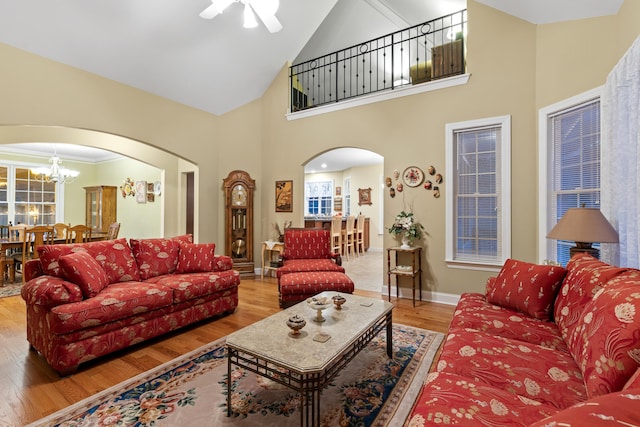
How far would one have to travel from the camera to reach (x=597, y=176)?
2.87 metres

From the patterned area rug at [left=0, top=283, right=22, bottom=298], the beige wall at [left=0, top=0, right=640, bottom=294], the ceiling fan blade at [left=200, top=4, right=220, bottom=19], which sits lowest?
the patterned area rug at [left=0, top=283, right=22, bottom=298]

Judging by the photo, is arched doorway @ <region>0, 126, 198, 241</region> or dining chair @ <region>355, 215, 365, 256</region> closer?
arched doorway @ <region>0, 126, 198, 241</region>

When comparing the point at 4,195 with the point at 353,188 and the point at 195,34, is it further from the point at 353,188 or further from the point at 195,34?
the point at 353,188

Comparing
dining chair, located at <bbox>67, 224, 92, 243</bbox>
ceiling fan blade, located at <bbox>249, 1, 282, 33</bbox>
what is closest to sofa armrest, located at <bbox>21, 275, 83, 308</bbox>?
ceiling fan blade, located at <bbox>249, 1, 282, 33</bbox>

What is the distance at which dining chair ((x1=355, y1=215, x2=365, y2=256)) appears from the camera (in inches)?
327

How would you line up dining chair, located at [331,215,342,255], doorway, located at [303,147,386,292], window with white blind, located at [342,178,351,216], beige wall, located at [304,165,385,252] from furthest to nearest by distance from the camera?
window with white blind, located at [342,178,351,216], beige wall, located at [304,165,385,252], doorway, located at [303,147,386,292], dining chair, located at [331,215,342,255]

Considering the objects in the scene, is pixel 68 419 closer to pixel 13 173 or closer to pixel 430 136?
pixel 430 136

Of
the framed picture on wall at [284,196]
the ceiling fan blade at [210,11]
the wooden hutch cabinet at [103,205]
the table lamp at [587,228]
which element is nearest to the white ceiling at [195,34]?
the ceiling fan blade at [210,11]

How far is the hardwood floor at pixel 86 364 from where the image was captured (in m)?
1.98

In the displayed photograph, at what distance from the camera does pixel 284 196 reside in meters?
5.55

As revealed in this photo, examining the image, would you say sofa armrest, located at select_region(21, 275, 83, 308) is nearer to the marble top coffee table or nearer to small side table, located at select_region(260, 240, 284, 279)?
the marble top coffee table

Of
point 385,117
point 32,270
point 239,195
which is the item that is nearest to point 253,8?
point 385,117

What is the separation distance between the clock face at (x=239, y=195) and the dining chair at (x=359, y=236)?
361cm

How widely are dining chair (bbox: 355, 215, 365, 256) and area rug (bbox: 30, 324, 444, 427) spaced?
5793 millimetres
